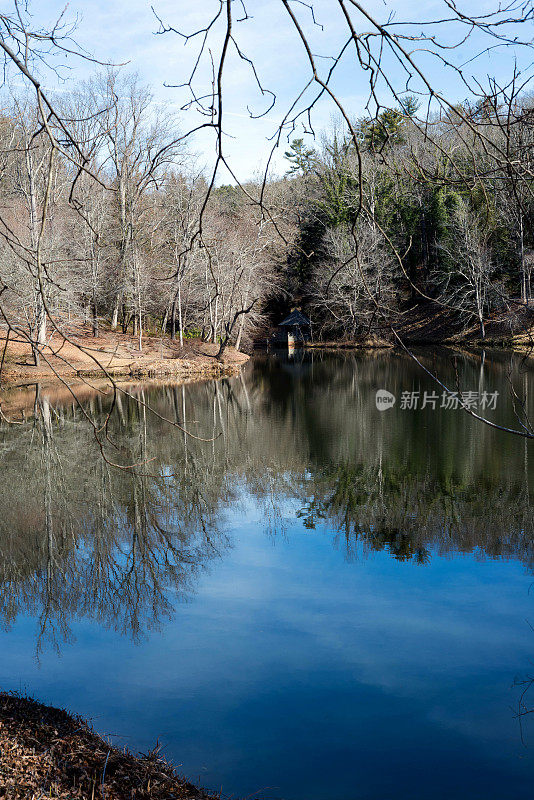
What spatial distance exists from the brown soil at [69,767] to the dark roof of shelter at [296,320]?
39964 millimetres

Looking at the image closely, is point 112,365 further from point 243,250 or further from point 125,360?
point 243,250

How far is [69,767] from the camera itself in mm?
3678

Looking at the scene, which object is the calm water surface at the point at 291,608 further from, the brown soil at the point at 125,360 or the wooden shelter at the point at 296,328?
the wooden shelter at the point at 296,328

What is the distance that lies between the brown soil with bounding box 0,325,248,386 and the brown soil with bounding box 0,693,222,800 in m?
19.6

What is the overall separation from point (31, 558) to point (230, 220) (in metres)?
36.8

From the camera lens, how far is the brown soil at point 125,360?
2477 centimetres

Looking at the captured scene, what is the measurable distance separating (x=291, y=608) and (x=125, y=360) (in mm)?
21077

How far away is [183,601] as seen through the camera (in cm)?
731

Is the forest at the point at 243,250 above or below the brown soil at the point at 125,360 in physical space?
above

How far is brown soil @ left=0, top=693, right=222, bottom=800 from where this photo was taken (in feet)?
11.2

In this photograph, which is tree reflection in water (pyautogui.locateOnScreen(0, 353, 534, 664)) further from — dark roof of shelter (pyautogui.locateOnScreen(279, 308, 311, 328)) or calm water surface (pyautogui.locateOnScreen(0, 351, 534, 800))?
dark roof of shelter (pyautogui.locateOnScreen(279, 308, 311, 328))

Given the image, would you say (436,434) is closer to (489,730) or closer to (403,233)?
(489,730)

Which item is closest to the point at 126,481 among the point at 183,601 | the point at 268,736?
the point at 183,601

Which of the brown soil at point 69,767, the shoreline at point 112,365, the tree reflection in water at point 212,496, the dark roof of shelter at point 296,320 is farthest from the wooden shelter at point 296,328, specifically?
the brown soil at point 69,767
